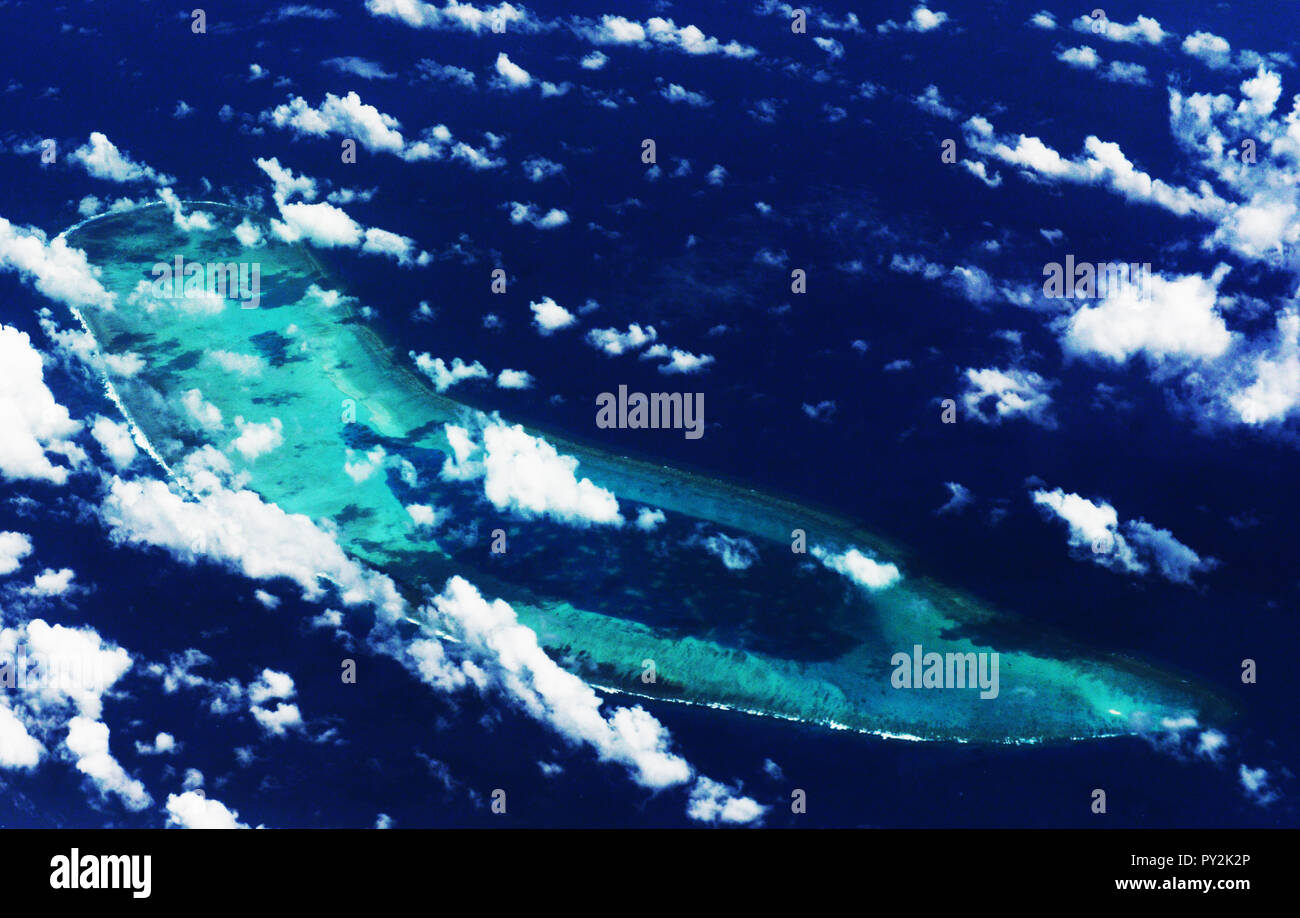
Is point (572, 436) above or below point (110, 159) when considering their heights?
below

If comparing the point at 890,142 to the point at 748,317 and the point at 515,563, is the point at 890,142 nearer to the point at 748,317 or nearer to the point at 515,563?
the point at 748,317

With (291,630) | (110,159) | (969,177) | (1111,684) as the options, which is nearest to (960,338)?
(969,177)

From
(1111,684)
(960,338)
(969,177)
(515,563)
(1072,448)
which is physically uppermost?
(969,177)

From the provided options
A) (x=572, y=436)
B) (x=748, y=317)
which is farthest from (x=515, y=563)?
(x=748, y=317)

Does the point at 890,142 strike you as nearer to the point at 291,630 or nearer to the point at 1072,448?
the point at 1072,448

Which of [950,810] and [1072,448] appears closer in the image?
[950,810]

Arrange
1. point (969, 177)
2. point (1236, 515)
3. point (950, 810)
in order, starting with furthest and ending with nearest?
point (969, 177) → point (1236, 515) → point (950, 810)

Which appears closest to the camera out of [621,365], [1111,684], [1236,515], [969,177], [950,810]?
[950,810]
